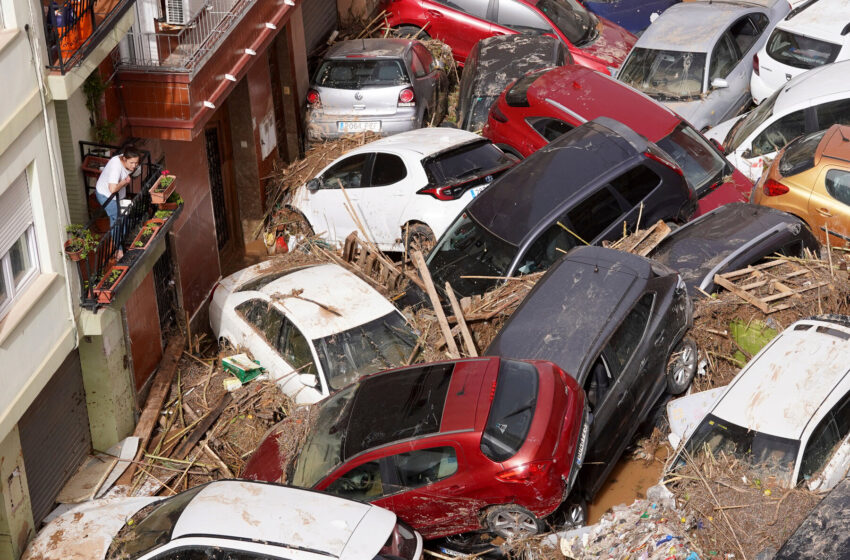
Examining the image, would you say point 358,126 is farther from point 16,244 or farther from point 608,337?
point 16,244

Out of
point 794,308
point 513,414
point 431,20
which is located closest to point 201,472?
point 513,414

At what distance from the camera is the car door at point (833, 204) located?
13.4 metres

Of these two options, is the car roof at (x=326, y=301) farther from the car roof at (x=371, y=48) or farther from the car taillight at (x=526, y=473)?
the car roof at (x=371, y=48)

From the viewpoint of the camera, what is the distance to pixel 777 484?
30.8 ft

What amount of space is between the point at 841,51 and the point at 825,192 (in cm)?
483

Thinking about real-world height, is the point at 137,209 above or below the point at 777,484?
above

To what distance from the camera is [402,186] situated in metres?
14.8

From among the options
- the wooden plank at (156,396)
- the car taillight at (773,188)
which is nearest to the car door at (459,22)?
the car taillight at (773,188)

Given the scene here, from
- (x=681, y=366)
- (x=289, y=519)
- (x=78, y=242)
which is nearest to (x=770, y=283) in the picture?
(x=681, y=366)

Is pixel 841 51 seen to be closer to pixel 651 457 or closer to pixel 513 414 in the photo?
pixel 651 457

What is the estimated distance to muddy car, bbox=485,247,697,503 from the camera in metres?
10.6

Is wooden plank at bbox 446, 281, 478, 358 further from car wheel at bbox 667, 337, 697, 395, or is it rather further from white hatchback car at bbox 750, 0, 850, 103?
white hatchback car at bbox 750, 0, 850, 103

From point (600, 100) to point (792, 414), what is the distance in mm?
6794

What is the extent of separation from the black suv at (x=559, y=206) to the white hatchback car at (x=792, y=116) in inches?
86.8
